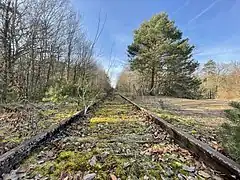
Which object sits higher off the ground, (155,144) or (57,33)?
(57,33)

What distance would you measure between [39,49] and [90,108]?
6.34m

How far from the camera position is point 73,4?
51.0ft

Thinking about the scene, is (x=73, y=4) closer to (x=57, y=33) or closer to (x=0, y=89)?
(x=57, y=33)

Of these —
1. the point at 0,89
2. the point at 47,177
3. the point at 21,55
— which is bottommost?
the point at 47,177

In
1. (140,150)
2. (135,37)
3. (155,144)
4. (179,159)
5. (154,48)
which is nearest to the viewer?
(179,159)

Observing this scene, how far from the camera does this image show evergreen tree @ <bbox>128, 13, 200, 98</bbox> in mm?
23047

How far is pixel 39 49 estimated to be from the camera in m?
13.0

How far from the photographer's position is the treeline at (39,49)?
9.23 meters

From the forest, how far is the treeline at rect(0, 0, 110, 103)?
52mm

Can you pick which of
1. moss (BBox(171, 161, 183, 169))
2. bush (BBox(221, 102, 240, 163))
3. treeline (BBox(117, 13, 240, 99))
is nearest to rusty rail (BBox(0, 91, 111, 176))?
moss (BBox(171, 161, 183, 169))

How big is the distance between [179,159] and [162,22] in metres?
22.6

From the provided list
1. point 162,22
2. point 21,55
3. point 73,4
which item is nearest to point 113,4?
point 73,4

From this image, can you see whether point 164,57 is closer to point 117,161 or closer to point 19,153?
point 117,161

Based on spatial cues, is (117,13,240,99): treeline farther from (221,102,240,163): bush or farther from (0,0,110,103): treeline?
(221,102,240,163): bush
